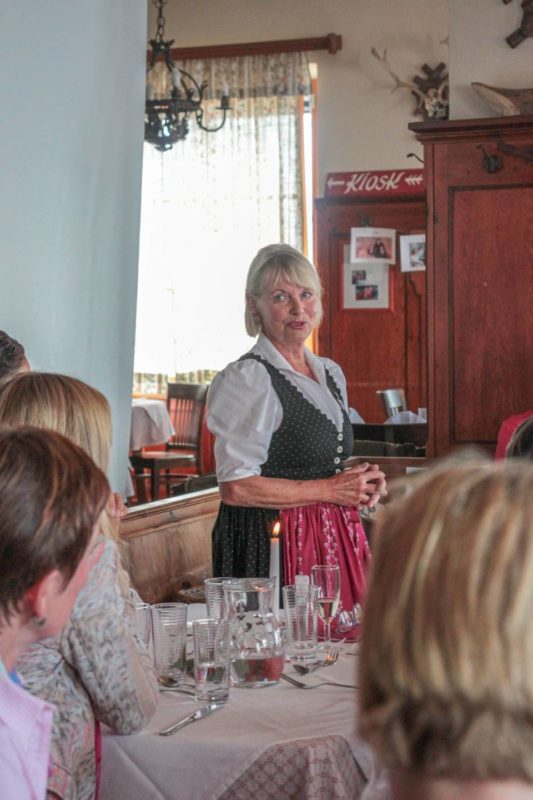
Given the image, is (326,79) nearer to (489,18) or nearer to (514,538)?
(489,18)

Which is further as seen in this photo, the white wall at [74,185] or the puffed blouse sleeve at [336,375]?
the puffed blouse sleeve at [336,375]

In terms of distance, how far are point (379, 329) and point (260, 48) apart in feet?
8.73

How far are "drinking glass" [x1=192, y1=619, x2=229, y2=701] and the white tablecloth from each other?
6.41 m

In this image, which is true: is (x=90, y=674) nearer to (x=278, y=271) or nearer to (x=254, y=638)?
(x=254, y=638)

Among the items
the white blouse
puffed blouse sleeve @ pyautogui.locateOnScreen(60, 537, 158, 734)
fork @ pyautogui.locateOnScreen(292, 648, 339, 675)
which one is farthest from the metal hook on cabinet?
puffed blouse sleeve @ pyautogui.locateOnScreen(60, 537, 158, 734)

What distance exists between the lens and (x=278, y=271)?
105 inches

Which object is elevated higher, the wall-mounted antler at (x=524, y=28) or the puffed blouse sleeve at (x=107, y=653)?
the wall-mounted antler at (x=524, y=28)

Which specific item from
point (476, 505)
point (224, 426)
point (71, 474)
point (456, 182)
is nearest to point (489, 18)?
point (456, 182)

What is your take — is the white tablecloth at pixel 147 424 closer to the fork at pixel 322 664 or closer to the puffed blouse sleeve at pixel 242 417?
the puffed blouse sleeve at pixel 242 417

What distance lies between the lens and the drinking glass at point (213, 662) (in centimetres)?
166

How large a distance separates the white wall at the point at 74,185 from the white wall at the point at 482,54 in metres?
2.07

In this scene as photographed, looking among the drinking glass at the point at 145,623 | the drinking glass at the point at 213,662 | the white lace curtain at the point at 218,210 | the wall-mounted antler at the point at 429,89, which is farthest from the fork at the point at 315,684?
the white lace curtain at the point at 218,210

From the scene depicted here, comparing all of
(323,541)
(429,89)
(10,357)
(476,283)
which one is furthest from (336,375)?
(429,89)

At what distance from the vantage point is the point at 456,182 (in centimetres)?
466
